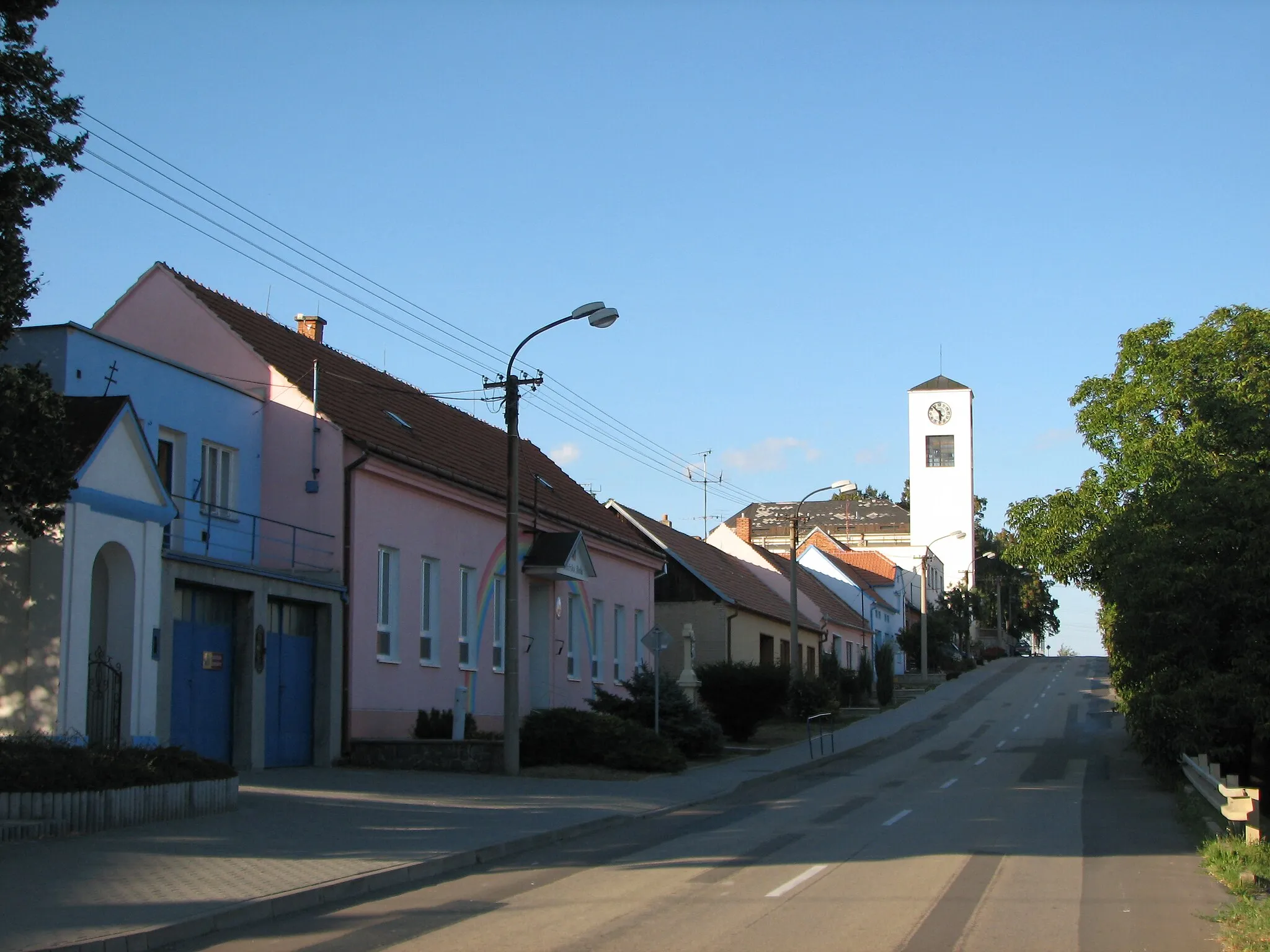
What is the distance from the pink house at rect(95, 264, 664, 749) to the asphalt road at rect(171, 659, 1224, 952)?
7.22 meters

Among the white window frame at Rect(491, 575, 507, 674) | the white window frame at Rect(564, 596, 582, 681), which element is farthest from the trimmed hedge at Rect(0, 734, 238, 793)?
the white window frame at Rect(564, 596, 582, 681)

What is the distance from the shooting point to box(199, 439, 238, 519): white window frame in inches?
872

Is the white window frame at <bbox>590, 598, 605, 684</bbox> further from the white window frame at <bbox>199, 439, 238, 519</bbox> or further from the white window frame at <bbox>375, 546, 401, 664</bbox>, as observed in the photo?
the white window frame at <bbox>199, 439, 238, 519</bbox>

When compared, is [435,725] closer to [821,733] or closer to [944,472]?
[821,733]

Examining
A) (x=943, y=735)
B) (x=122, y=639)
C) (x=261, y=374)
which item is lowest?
(x=943, y=735)

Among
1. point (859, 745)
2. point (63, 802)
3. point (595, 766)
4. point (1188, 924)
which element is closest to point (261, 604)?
point (595, 766)

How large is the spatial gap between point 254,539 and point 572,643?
11.8 meters

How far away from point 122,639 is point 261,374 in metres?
7.76

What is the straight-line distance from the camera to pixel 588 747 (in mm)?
23953

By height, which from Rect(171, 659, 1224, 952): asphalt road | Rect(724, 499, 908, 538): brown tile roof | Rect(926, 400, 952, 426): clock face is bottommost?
Rect(171, 659, 1224, 952): asphalt road

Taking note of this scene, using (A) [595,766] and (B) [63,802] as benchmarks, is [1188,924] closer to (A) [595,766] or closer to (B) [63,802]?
(B) [63,802]

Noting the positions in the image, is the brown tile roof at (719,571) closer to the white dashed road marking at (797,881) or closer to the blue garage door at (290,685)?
the blue garage door at (290,685)

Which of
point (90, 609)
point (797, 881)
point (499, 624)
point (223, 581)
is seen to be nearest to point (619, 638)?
point (499, 624)

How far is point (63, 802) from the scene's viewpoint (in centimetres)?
1300
